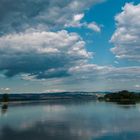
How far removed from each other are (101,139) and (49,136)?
16.2 ft

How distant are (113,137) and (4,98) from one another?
106 metres

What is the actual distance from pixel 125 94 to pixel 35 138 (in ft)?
362

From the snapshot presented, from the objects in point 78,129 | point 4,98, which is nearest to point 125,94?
point 4,98

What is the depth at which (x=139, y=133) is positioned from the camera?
95.2 feet

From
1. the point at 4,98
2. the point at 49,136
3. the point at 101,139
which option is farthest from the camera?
the point at 4,98

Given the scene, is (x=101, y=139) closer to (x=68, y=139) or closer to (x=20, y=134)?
(x=68, y=139)

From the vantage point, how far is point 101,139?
26609 millimetres

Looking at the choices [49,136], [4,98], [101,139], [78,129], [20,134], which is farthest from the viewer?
[4,98]

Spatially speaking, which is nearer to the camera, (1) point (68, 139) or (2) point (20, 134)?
(1) point (68, 139)

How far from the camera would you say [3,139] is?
2781 centimetres

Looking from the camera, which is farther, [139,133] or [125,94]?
[125,94]

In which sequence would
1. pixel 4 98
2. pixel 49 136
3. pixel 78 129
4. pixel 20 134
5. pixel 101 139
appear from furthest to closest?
pixel 4 98 → pixel 78 129 → pixel 20 134 → pixel 49 136 → pixel 101 139

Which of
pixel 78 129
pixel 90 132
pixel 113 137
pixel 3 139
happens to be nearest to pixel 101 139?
pixel 113 137

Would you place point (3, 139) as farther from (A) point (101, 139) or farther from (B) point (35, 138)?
(A) point (101, 139)
